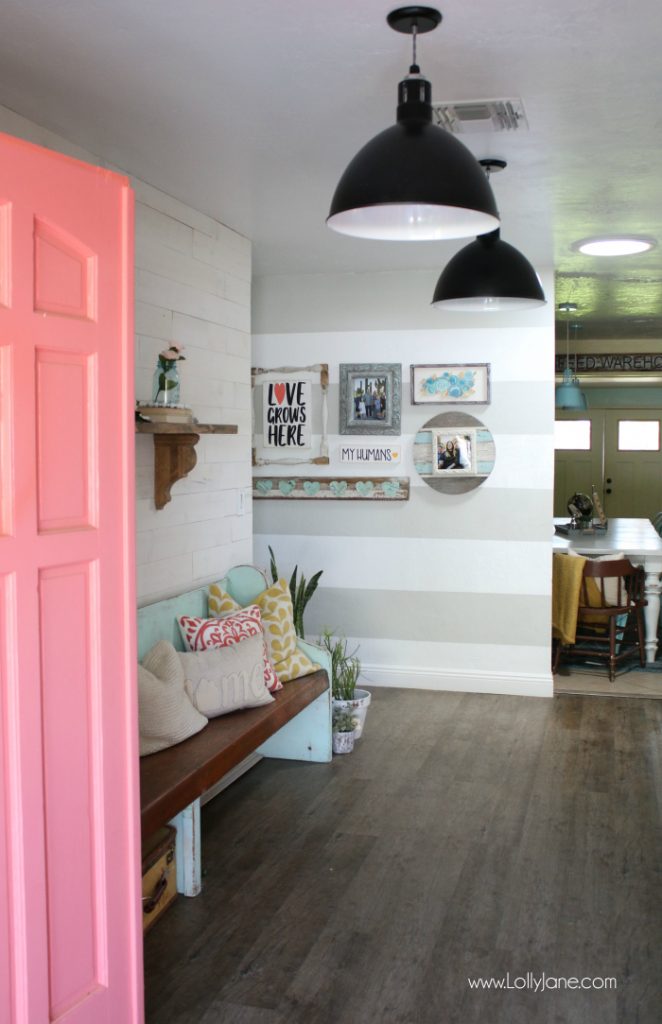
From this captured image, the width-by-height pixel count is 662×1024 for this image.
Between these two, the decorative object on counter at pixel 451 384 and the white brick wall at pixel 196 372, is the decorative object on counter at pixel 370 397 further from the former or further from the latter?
the white brick wall at pixel 196 372

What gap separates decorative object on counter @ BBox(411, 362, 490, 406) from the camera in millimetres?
5641

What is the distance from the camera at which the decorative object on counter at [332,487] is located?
5.79 metres

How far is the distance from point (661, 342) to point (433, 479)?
19.2 ft

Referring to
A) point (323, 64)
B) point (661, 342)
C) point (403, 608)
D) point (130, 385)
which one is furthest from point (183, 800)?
point (661, 342)

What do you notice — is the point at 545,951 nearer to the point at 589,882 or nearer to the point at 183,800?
the point at 589,882

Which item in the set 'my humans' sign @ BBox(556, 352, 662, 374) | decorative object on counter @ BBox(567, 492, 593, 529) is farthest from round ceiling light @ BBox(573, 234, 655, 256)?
'my humans' sign @ BBox(556, 352, 662, 374)

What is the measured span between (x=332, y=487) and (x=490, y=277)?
254 cm

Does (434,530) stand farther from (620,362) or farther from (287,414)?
(620,362)

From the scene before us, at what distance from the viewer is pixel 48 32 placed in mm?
2467

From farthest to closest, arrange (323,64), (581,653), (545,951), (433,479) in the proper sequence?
(581,653), (433,479), (545,951), (323,64)

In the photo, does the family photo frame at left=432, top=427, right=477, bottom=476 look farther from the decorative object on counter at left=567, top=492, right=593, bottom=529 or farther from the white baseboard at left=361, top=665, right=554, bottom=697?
the decorative object on counter at left=567, top=492, right=593, bottom=529

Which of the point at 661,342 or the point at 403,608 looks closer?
the point at 403,608

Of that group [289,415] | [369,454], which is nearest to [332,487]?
[369,454]

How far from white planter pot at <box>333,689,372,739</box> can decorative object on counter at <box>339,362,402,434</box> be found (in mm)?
1684
